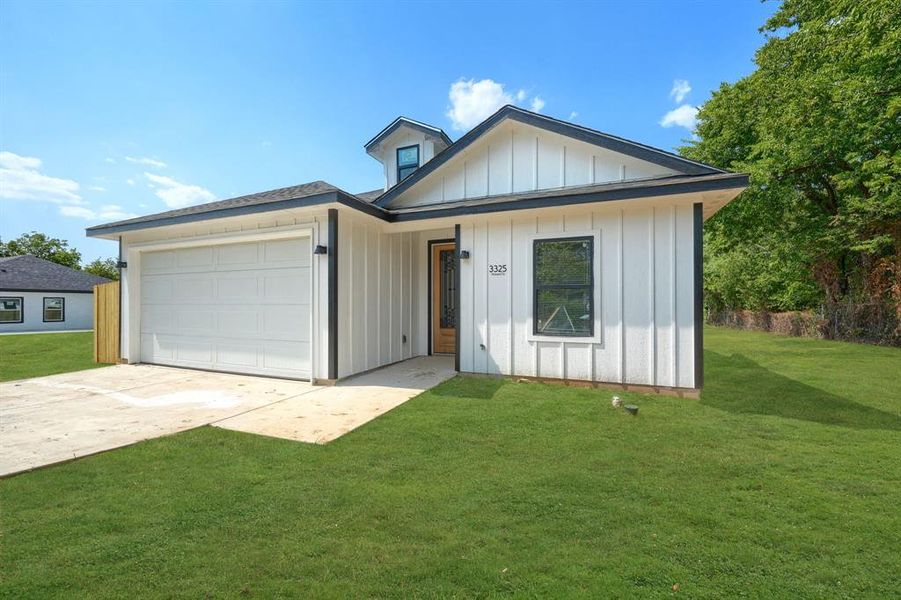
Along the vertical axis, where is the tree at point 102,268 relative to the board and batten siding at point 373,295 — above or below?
above

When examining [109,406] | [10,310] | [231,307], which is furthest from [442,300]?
[10,310]

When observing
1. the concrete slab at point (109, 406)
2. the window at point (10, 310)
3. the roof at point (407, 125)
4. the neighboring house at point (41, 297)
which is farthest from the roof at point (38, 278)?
the roof at point (407, 125)

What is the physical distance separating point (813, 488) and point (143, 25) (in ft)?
37.3

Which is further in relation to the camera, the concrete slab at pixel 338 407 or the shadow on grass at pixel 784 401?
the shadow on grass at pixel 784 401

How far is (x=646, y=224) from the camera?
18.5 ft

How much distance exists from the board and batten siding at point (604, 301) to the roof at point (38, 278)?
24973mm

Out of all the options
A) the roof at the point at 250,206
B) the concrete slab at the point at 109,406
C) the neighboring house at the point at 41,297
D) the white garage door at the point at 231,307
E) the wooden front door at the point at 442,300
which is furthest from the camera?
the neighboring house at the point at 41,297

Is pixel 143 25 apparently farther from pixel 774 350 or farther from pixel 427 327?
pixel 774 350

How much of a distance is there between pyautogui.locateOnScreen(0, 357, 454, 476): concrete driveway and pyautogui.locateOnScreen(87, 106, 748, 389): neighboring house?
0.60 meters

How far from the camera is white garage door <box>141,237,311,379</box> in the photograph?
656 cm

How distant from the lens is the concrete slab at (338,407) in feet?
13.5

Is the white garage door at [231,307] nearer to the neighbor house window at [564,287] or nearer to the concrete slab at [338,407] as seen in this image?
the concrete slab at [338,407]

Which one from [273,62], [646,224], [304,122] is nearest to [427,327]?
[646,224]

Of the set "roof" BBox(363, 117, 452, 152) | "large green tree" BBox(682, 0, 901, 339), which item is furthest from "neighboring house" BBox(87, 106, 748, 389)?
"large green tree" BBox(682, 0, 901, 339)
